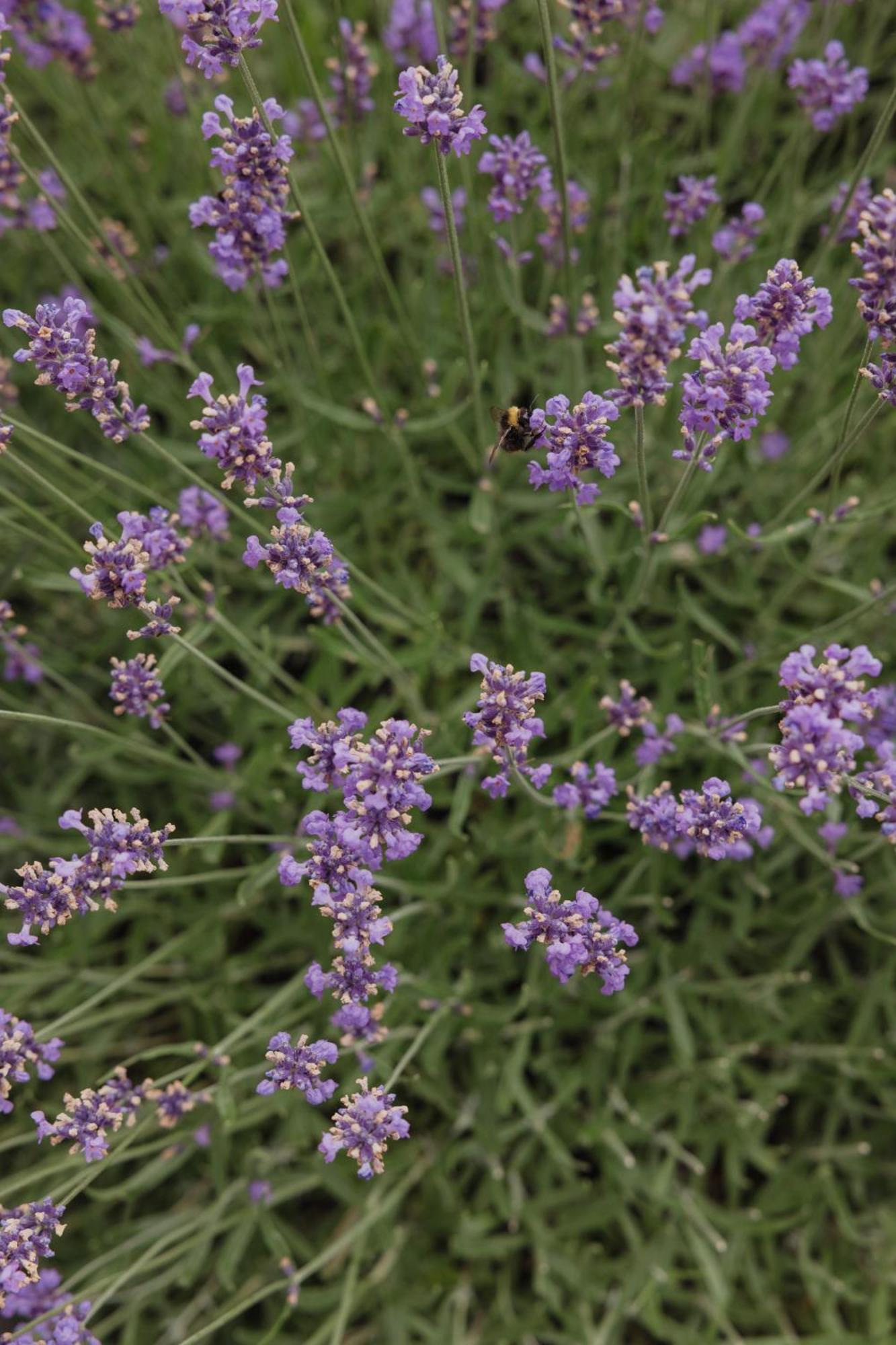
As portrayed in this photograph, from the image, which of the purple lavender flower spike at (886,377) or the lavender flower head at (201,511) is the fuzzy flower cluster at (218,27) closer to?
the lavender flower head at (201,511)

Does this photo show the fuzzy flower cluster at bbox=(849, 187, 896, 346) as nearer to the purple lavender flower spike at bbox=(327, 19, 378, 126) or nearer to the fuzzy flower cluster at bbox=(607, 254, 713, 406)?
the fuzzy flower cluster at bbox=(607, 254, 713, 406)

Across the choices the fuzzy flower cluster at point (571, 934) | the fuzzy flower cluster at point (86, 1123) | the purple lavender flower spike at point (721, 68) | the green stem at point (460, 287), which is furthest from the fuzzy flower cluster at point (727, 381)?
the purple lavender flower spike at point (721, 68)

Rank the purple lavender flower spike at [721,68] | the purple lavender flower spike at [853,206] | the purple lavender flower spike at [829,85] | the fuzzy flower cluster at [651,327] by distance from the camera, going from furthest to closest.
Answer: the purple lavender flower spike at [721,68]
the purple lavender flower spike at [829,85]
the purple lavender flower spike at [853,206]
the fuzzy flower cluster at [651,327]

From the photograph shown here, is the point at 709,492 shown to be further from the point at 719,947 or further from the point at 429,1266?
the point at 429,1266

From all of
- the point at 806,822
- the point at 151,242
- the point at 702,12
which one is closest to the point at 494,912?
the point at 806,822

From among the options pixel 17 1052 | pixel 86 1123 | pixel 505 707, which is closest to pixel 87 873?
pixel 17 1052

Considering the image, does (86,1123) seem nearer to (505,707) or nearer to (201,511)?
(505,707)

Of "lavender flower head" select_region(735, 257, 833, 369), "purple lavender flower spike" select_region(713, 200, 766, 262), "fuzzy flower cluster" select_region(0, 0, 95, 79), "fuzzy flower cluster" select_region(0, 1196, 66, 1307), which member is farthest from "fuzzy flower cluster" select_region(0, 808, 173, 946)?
"fuzzy flower cluster" select_region(0, 0, 95, 79)
